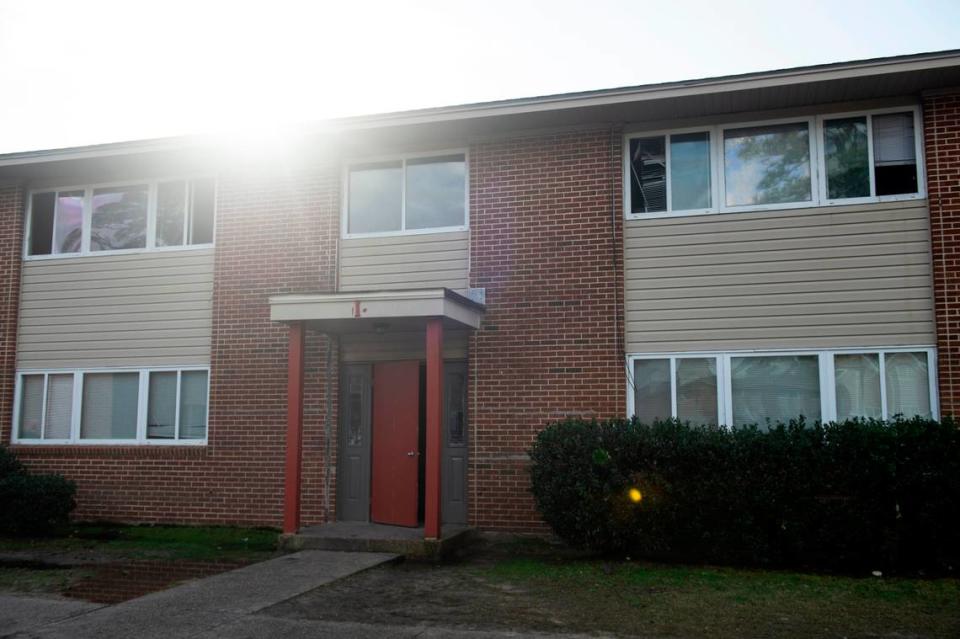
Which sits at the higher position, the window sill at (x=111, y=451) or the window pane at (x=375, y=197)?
the window pane at (x=375, y=197)

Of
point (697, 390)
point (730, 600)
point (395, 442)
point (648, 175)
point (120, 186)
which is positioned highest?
point (120, 186)

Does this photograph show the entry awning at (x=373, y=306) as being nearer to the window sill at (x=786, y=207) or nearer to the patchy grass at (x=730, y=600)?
the window sill at (x=786, y=207)

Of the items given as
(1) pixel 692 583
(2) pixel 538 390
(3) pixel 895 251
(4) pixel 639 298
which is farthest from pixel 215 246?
(3) pixel 895 251

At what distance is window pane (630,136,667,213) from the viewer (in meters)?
11.2

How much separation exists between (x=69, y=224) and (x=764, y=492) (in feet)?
37.3

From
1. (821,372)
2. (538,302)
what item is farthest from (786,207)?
(538,302)

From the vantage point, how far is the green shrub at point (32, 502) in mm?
11734

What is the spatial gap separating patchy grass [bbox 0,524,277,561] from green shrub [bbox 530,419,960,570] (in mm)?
3973

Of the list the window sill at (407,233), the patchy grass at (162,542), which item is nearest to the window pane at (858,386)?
the window sill at (407,233)

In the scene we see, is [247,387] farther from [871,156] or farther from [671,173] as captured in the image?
[871,156]

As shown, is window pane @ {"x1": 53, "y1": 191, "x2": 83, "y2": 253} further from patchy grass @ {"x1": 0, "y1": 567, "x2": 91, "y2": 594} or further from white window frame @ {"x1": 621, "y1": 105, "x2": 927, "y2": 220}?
white window frame @ {"x1": 621, "y1": 105, "x2": 927, "y2": 220}

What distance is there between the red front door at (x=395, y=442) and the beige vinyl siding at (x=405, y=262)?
118 centimetres

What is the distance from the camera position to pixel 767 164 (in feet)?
35.8

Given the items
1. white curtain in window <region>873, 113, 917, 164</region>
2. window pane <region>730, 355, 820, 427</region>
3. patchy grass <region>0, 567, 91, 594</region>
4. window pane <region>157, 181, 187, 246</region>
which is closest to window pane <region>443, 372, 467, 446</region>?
window pane <region>730, 355, 820, 427</region>
